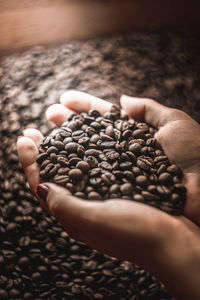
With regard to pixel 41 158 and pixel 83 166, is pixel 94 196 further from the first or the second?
pixel 41 158

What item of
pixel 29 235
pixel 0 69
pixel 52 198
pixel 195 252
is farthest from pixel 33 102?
pixel 195 252

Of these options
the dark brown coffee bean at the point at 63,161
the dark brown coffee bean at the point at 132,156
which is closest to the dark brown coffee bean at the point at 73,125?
the dark brown coffee bean at the point at 63,161

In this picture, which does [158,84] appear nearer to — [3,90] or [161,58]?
[161,58]

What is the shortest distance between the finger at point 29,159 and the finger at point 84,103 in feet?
1.14

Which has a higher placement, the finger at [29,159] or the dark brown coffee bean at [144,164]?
the dark brown coffee bean at [144,164]

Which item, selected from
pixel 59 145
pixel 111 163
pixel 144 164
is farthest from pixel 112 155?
pixel 59 145

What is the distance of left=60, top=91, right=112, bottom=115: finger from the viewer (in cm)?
144

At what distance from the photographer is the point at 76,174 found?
41.0 inches

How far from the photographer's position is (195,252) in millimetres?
891

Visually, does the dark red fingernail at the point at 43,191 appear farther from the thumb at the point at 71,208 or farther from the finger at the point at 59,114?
the finger at the point at 59,114

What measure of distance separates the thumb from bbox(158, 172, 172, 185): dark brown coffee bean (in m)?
0.30

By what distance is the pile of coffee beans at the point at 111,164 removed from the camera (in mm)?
1008

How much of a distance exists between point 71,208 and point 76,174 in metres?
0.17

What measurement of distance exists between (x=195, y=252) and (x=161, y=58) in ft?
4.94
